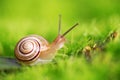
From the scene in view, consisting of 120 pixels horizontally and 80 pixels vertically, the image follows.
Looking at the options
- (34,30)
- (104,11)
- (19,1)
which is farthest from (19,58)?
(19,1)

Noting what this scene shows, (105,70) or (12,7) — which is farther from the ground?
(12,7)

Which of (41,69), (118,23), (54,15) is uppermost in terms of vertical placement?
(54,15)

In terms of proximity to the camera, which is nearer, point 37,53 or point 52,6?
point 37,53

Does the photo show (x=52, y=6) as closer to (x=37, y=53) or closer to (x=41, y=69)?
(x=37, y=53)

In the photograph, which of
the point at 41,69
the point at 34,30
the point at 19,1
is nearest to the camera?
the point at 41,69
